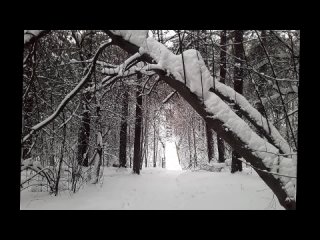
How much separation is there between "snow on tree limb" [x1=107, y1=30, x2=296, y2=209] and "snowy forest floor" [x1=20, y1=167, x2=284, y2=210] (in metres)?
1.07

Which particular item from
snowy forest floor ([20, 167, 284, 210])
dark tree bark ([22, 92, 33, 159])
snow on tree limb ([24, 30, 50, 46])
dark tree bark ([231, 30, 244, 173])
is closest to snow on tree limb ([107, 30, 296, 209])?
snow on tree limb ([24, 30, 50, 46])

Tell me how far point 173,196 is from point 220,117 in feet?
10.2

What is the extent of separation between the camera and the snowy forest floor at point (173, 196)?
466cm

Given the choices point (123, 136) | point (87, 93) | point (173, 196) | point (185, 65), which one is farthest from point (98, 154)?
point (185, 65)

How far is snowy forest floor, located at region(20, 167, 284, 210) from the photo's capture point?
15.3 ft

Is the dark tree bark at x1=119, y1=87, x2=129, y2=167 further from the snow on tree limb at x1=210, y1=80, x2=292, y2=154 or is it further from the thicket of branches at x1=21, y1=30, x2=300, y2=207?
the snow on tree limb at x1=210, y1=80, x2=292, y2=154

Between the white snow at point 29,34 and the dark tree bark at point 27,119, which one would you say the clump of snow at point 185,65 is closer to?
the white snow at point 29,34

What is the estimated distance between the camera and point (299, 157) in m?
2.62

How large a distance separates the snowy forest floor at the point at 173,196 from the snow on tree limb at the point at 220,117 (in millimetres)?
1075

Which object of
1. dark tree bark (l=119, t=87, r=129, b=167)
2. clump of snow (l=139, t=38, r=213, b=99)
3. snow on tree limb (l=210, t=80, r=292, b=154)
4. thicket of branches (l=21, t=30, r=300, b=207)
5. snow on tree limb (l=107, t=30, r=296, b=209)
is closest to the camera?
snow on tree limb (l=107, t=30, r=296, b=209)

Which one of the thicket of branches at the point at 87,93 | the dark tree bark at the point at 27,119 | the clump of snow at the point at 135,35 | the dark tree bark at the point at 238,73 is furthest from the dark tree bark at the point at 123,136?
the clump of snow at the point at 135,35
